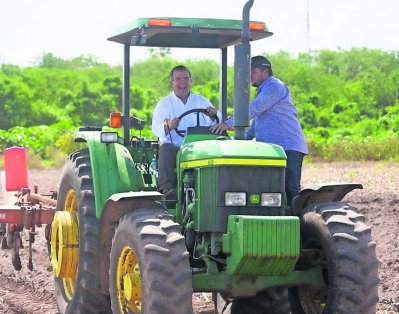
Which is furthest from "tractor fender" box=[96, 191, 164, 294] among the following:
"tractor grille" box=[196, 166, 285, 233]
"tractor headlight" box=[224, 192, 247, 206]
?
"tractor headlight" box=[224, 192, 247, 206]

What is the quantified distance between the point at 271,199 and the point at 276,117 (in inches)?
39.8

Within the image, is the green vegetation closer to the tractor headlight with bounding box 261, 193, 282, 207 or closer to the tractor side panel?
the tractor side panel

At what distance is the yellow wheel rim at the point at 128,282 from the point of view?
5.81m

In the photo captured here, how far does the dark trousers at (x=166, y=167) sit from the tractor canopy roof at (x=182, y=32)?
0.88 metres

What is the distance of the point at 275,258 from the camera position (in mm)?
5711

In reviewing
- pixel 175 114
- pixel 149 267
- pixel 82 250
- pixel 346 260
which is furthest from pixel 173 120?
pixel 346 260

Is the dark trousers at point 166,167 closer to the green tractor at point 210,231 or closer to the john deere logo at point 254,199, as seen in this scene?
the green tractor at point 210,231

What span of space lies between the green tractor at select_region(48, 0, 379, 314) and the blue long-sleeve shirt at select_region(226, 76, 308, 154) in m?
0.46

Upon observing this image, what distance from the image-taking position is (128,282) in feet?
19.1

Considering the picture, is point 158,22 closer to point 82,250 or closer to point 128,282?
point 82,250

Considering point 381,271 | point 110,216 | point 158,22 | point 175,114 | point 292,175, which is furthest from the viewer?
point 381,271

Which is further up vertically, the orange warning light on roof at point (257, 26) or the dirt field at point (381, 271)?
the orange warning light on roof at point (257, 26)

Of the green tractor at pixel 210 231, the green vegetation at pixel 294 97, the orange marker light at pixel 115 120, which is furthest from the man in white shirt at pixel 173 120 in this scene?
the green vegetation at pixel 294 97

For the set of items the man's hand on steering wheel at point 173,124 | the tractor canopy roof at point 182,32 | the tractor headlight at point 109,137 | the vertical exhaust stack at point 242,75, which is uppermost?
the tractor canopy roof at point 182,32
